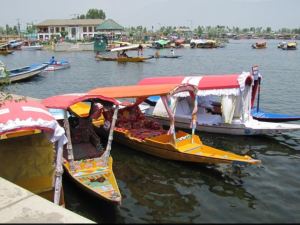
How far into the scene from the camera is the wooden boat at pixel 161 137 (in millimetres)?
12094

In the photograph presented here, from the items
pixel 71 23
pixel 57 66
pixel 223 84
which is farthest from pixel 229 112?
pixel 71 23

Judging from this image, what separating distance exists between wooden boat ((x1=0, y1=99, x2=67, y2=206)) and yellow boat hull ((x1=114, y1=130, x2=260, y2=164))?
4.77 m

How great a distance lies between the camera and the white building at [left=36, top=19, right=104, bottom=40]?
364ft

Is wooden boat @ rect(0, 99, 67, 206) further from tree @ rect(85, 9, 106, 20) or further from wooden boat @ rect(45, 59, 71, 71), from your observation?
tree @ rect(85, 9, 106, 20)

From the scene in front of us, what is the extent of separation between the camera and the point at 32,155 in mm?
8977

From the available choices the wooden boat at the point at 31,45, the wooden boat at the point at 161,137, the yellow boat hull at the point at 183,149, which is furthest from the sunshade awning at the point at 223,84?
the wooden boat at the point at 31,45

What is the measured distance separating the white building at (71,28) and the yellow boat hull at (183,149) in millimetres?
100863

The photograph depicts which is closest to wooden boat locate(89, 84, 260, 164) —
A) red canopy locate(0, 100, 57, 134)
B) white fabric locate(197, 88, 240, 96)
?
white fabric locate(197, 88, 240, 96)

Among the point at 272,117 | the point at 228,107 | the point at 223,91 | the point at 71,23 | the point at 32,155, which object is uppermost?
the point at 71,23

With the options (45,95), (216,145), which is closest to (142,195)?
(216,145)

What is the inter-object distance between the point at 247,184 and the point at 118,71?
3488 cm

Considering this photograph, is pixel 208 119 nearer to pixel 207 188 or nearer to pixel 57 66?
pixel 207 188

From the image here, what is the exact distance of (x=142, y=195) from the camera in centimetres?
1070

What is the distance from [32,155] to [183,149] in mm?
5540
